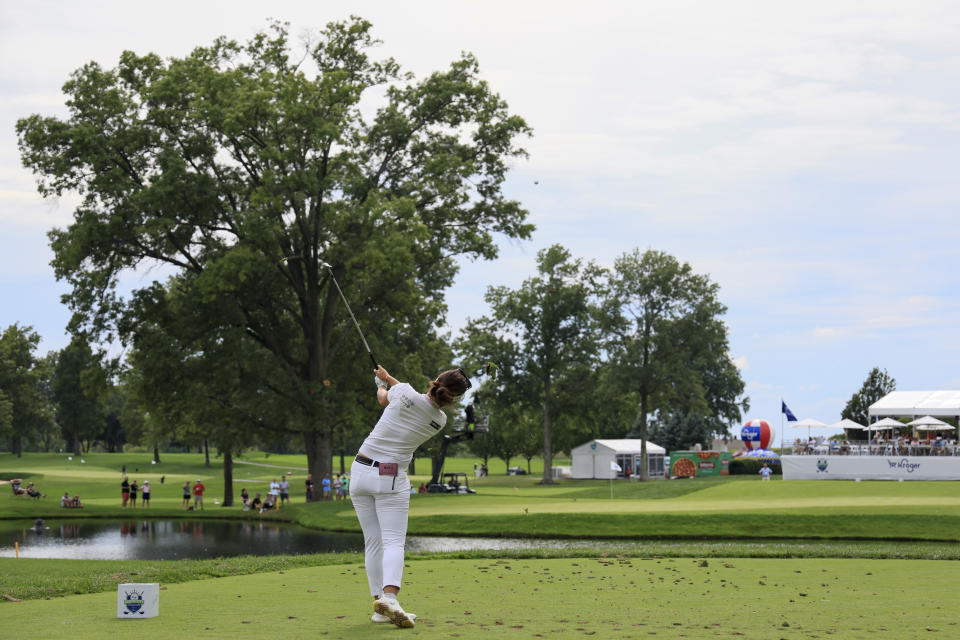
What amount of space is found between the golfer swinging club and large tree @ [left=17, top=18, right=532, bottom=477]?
33240mm

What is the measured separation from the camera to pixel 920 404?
59.0 m

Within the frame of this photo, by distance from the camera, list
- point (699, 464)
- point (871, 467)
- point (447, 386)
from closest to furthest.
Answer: point (447, 386)
point (871, 467)
point (699, 464)

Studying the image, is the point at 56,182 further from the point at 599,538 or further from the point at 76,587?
the point at 76,587

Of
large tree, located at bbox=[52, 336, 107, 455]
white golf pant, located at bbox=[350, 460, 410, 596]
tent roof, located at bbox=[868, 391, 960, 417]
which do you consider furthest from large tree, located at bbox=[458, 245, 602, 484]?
white golf pant, located at bbox=[350, 460, 410, 596]

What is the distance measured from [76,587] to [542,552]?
9350 mm

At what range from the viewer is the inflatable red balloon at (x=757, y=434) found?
8825 centimetres

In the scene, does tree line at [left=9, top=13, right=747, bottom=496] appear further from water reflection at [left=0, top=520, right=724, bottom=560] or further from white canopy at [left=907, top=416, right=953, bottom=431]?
white canopy at [left=907, top=416, right=953, bottom=431]

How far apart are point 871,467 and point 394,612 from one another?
47.7 meters

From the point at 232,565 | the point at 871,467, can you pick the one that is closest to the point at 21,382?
the point at 871,467

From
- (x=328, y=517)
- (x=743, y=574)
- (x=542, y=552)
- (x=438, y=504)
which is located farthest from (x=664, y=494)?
(x=743, y=574)

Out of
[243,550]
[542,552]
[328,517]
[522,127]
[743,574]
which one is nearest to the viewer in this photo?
[743,574]

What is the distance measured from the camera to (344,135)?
4759 cm

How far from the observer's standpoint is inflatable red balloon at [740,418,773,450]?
88.2m

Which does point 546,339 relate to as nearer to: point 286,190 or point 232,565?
point 286,190
